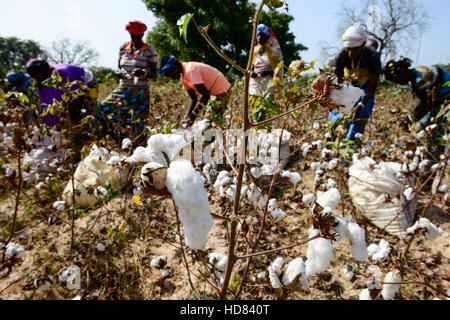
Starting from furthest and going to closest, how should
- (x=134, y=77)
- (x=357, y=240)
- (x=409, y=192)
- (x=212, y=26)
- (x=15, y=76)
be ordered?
(x=212, y=26) < (x=134, y=77) < (x=15, y=76) < (x=409, y=192) < (x=357, y=240)

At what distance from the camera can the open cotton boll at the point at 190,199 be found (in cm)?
41

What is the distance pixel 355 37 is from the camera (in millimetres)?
2051

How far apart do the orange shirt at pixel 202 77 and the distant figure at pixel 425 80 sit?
163 centimetres

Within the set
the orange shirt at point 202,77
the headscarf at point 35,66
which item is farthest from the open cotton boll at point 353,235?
the headscarf at point 35,66

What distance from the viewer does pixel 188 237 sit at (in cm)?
44

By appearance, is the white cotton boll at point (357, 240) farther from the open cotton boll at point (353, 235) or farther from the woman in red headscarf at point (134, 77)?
the woman in red headscarf at point (134, 77)

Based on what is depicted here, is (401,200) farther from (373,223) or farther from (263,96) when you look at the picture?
(263,96)

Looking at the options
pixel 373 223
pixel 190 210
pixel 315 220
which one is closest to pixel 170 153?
pixel 190 210

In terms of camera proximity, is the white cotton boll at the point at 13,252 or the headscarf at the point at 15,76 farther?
the headscarf at the point at 15,76

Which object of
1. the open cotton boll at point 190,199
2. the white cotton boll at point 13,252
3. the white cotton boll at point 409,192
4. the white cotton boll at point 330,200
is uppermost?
the open cotton boll at point 190,199

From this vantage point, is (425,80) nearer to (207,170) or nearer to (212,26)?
(207,170)

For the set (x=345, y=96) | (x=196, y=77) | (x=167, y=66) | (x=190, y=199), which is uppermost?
(x=167, y=66)

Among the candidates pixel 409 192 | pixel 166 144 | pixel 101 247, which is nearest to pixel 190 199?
pixel 166 144

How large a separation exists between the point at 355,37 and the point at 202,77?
1427 mm
